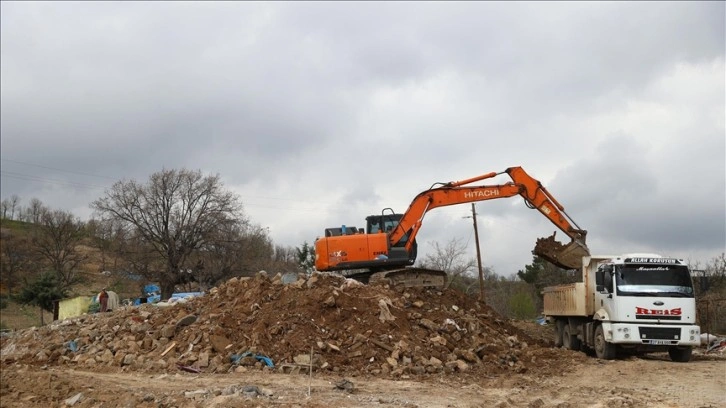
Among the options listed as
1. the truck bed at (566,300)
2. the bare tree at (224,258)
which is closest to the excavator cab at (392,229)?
the truck bed at (566,300)

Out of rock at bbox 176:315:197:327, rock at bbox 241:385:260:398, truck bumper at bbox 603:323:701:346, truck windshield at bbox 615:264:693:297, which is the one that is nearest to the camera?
rock at bbox 241:385:260:398

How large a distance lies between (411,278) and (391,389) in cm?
757

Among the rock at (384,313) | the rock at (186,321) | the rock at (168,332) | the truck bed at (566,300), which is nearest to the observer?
the rock at (384,313)

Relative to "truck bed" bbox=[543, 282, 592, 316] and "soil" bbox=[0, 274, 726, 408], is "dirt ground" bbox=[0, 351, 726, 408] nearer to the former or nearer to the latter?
"soil" bbox=[0, 274, 726, 408]

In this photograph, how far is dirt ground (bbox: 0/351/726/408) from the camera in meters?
11.0

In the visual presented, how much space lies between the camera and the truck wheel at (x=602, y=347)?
16859 mm

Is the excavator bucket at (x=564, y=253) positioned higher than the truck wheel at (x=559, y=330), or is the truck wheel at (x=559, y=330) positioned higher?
the excavator bucket at (x=564, y=253)

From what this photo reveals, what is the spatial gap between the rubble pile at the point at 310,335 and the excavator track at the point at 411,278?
10.6 inches

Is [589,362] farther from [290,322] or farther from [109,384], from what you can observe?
[109,384]

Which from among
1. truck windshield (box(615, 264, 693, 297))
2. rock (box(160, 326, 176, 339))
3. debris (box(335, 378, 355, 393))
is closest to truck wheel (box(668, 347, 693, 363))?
truck windshield (box(615, 264, 693, 297))

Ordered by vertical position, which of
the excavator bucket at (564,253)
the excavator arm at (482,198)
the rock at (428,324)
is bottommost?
the rock at (428,324)

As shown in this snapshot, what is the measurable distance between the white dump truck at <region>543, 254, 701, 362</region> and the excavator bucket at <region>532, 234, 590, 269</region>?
3.16 ft

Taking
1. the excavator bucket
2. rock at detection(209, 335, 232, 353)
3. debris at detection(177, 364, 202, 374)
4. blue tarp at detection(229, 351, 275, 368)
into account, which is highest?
the excavator bucket

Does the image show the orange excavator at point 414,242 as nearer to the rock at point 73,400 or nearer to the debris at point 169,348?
the debris at point 169,348
